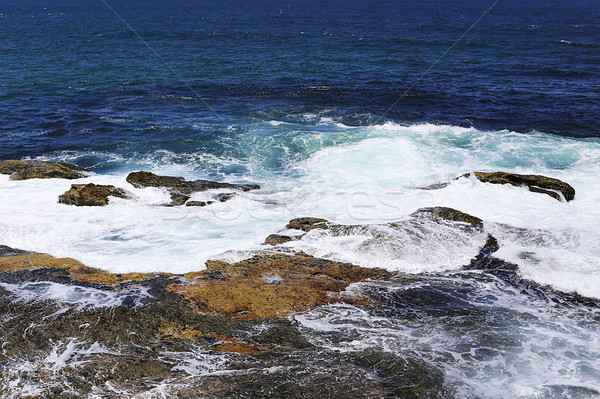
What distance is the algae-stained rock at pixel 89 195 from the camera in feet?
39.8

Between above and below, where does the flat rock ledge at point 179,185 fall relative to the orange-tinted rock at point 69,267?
below

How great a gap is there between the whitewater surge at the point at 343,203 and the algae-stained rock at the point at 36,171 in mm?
430

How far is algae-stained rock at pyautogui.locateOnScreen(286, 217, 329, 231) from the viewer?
1051 centimetres

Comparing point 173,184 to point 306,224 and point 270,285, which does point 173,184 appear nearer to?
point 306,224

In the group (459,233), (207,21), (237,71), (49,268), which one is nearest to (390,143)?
(459,233)

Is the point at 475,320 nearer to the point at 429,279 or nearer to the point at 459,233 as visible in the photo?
the point at 429,279

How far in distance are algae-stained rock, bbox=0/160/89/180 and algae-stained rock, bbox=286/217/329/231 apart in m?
7.71

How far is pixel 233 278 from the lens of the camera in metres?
8.27

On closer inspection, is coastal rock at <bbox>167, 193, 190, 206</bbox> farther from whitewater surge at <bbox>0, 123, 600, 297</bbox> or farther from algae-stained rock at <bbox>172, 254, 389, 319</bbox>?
algae-stained rock at <bbox>172, 254, 389, 319</bbox>

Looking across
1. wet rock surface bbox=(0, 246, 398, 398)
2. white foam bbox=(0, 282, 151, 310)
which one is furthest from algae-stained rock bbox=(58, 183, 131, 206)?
white foam bbox=(0, 282, 151, 310)

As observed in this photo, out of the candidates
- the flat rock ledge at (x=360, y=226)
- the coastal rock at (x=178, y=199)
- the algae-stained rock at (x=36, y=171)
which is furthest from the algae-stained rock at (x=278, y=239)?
the algae-stained rock at (x=36, y=171)

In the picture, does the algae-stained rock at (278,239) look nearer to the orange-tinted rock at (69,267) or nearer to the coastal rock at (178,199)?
the orange-tinted rock at (69,267)

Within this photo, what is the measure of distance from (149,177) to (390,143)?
358 inches

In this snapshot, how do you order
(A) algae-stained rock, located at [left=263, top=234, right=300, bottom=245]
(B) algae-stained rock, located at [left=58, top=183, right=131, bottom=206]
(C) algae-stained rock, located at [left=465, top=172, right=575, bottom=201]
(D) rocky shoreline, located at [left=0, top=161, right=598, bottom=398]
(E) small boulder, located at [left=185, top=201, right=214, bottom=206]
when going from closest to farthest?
(D) rocky shoreline, located at [left=0, top=161, right=598, bottom=398] < (A) algae-stained rock, located at [left=263, top=234, right=300, bottom=245] < (B) algae-stained rock, located at [left=58, top=183, right=131, bottom=206] < (E) small boulder, located at [left=185, top=201, right=214, bottom=206] < (C) algae-stained rock, located at [left=465, top=172, right=575, bottom=201]
